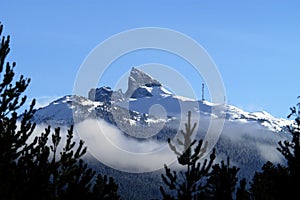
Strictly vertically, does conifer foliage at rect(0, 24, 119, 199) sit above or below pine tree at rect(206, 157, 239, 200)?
below

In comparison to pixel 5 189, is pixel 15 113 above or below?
above

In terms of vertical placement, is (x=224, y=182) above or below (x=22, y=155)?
above

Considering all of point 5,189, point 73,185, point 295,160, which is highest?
point 295,160

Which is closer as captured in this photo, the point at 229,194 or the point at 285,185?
the point at 285,185

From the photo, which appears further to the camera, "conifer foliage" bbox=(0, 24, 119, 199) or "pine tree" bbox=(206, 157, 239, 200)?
"pine tree" bbox=(206, 157, 239, 200)

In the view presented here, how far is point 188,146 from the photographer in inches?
923

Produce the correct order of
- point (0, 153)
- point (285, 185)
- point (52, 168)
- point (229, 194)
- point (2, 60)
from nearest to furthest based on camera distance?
point (0, 153) < point (52, 168) < point (2, 60) < point (285, 185) < point (229, 194)

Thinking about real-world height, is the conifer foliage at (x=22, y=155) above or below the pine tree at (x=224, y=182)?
below

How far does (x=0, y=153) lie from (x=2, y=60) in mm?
3161

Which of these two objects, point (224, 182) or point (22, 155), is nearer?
point (22, 155)

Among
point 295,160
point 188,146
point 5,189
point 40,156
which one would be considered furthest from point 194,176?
point 5,189

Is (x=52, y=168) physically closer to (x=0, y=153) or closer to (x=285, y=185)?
(x=0, y=153)

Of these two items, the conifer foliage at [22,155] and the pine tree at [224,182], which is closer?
the conifer foliage at [22,155]

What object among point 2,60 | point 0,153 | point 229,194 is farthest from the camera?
point 229,194
